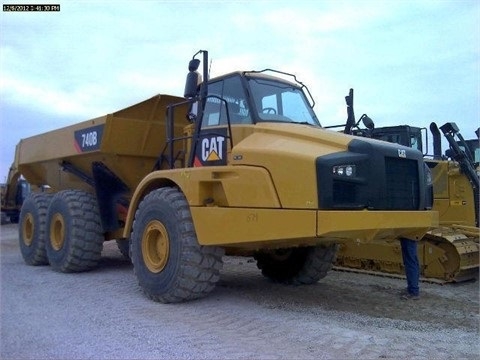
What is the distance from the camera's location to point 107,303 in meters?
6.16

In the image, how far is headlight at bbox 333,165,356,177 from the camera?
4.93 m

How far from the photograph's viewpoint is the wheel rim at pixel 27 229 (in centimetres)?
1009

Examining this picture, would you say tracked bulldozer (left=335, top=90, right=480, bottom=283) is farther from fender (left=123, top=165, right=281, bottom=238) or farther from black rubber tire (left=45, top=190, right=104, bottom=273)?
black rubber tire (left=45, top=190, right=104, bottom=273)

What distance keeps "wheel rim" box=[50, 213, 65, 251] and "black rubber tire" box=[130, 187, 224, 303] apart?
292 cm

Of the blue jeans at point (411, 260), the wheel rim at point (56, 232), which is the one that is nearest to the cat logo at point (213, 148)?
the blue jeans at point (411, 260)

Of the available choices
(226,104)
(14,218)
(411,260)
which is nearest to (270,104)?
(226,104)

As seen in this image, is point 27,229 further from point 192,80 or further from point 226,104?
point 226,104

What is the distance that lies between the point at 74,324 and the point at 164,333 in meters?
1.02

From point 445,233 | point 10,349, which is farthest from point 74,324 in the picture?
point 445,233

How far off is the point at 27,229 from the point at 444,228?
7.72 m

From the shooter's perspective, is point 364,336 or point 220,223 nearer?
point 364,336

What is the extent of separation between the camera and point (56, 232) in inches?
360

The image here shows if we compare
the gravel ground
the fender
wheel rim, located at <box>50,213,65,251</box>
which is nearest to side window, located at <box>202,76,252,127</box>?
the fender

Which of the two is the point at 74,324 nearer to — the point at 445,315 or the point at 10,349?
the point at 10,349
